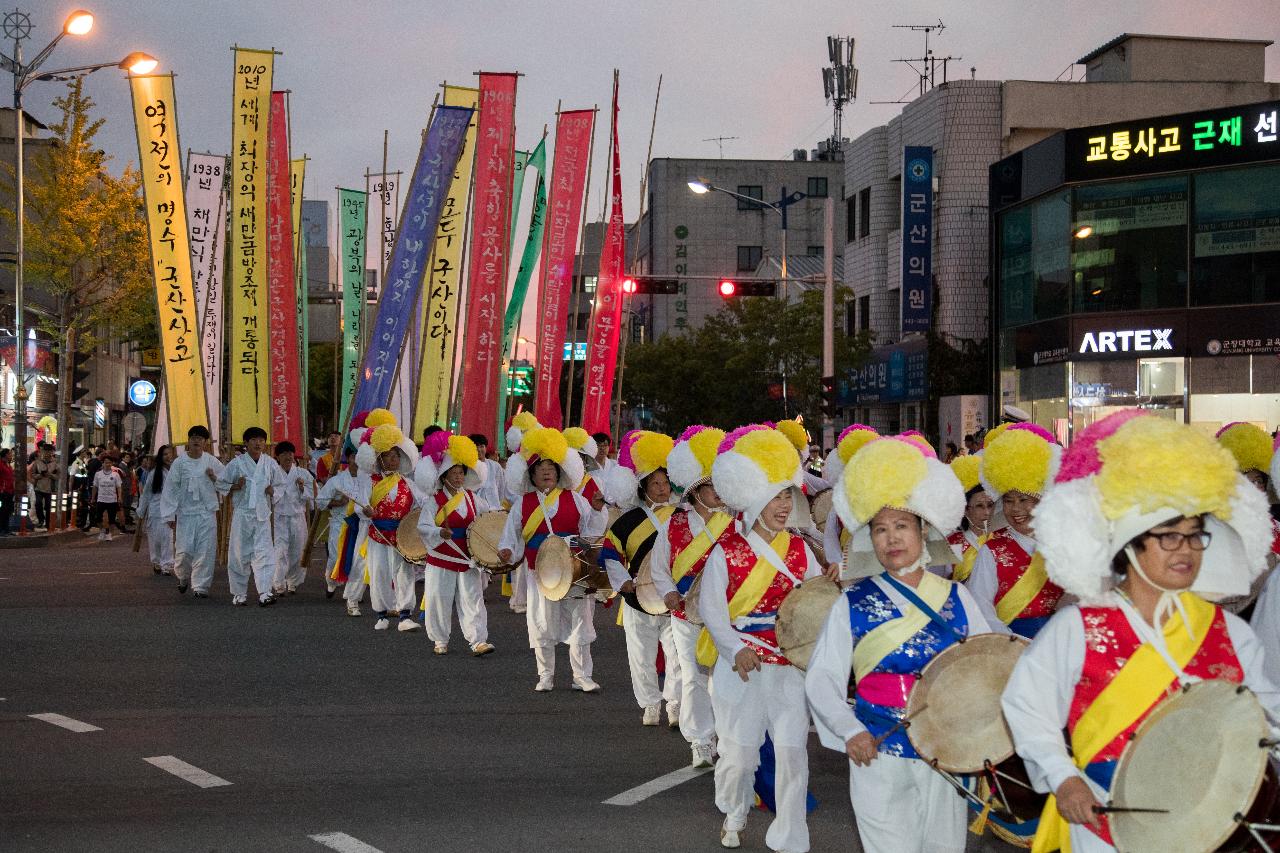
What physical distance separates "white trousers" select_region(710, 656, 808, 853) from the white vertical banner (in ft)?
55.1

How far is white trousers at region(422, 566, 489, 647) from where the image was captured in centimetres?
1334

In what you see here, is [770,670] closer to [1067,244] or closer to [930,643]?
[930,643]

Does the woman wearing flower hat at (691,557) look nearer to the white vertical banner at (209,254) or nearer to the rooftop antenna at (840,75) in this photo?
the white vertical banner at (209,254)

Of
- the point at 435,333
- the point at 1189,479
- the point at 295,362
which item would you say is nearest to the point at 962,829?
the point at 1189,479

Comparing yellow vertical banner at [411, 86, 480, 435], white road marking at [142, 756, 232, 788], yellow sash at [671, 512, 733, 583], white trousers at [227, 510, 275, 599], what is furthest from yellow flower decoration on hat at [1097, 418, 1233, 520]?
yellow vertical banner at [411, 86, 480, 435]

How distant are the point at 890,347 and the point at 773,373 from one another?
4.46 metres

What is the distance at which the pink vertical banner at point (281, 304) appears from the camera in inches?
894

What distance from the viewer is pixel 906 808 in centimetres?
496

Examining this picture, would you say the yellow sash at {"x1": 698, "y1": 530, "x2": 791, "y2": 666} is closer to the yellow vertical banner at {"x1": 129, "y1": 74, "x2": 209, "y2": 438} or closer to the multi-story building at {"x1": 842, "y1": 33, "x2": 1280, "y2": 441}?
the yellow vertical banner at {"x1": 129, "y1": 74, "x2": 209, "y2": 438}

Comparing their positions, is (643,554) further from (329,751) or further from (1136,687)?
(1136,687)

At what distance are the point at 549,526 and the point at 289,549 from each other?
316 inches

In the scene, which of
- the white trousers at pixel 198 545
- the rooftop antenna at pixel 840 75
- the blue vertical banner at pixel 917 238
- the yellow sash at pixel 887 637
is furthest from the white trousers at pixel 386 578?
the rooftop antenna at pixel 840 75

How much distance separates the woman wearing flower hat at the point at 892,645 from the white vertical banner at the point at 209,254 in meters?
18.6

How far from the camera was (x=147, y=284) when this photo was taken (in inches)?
1735
